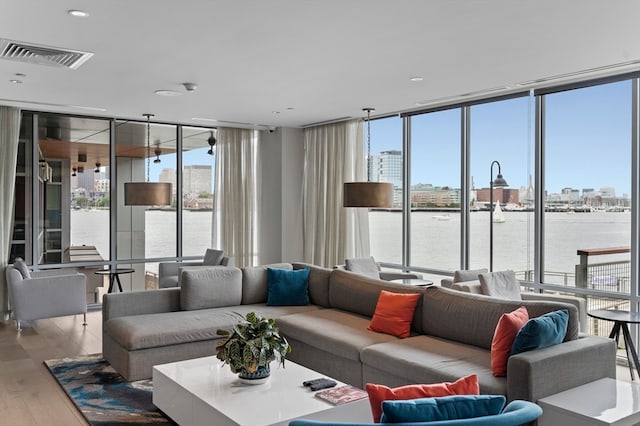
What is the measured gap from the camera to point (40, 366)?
4938 mm

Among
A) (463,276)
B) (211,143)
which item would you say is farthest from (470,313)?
(211,143)

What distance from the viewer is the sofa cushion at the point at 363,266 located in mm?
6242

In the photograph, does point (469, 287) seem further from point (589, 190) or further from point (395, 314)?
point (589, 190)

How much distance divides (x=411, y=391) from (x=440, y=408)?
189 millimetres

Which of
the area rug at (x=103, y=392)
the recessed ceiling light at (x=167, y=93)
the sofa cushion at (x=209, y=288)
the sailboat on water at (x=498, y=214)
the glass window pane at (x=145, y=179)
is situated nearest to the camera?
the area rug at (x=103, y=392)

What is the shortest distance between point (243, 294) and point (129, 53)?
2655mm

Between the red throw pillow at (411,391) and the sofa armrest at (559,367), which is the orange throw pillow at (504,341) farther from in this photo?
the red throw pillow at (411,391)

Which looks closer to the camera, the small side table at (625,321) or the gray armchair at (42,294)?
the small side table at (625,321)

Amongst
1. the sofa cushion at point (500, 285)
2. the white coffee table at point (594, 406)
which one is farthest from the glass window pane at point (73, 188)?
the white coffee table at point (594, 406)

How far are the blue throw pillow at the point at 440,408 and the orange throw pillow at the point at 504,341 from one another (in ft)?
4.99

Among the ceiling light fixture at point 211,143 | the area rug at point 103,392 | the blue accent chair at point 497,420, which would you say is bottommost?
the area rug at point 103,392

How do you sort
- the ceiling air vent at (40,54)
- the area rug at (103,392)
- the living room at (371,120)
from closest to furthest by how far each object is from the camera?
1. the living room at (371,120)
2. the area rug at (103,392)
3. the ceiling air vent at (40,54)

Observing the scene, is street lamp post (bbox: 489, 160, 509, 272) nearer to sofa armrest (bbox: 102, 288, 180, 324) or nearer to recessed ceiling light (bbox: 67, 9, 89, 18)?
sofa armrest (bbox: 102, 288, 180, 324)

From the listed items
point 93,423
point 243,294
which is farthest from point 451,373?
point 243,294
